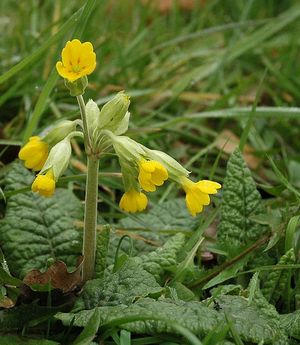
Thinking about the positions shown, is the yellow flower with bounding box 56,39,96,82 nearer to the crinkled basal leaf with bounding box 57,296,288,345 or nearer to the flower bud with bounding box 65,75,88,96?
the flower bud with bounding box 65,75,88,96

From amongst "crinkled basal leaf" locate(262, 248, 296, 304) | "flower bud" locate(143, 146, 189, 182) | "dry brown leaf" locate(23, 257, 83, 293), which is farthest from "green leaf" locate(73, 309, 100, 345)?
"crinkled basal leaf" locate(262, 248, 296, 304)

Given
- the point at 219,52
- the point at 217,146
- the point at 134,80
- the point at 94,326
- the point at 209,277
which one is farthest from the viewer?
the point at 219,52

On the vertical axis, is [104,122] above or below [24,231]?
→ above

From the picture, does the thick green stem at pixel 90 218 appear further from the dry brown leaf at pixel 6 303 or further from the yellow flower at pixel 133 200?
the dry brown leaf at pixel 6 303

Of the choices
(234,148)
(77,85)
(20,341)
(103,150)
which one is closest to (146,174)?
(103,150)

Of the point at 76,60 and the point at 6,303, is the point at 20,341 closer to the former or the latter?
the point at 6,303

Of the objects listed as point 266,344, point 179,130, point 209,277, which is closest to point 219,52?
point 179,130

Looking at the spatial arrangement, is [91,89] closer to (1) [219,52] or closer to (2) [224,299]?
(1) [219,52]
